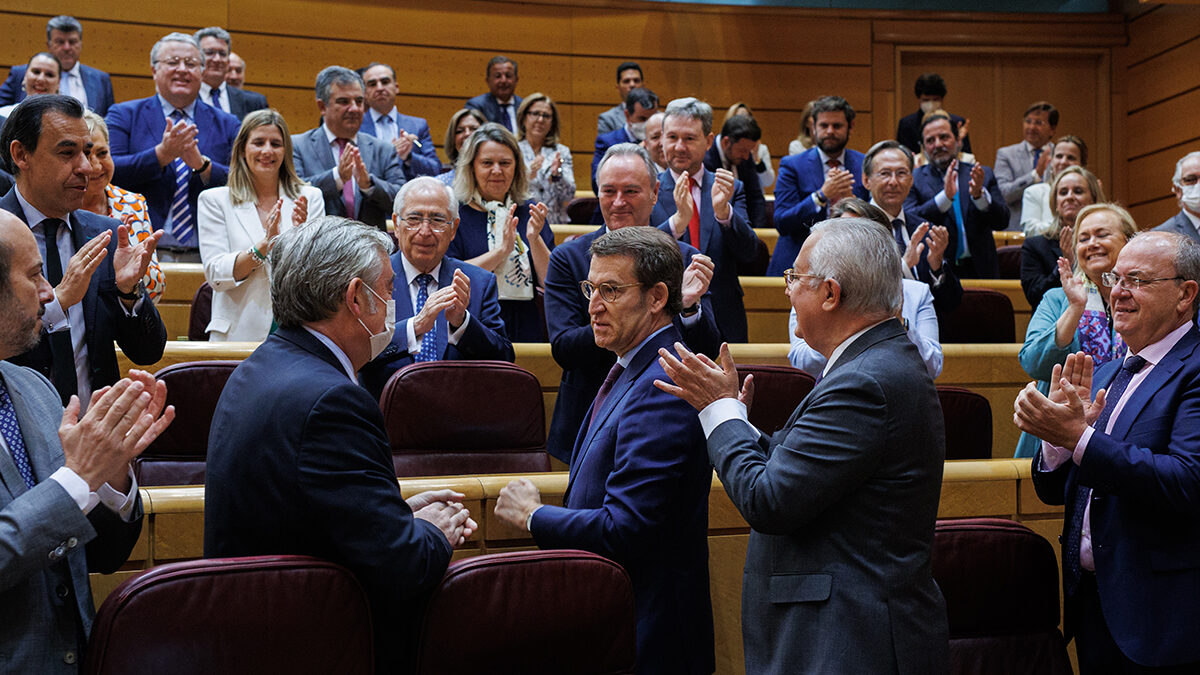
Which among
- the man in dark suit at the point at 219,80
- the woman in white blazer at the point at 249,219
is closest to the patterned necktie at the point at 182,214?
the woman in white blazer at the point at 249,219

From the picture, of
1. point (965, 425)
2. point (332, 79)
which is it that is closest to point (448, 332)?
point (965, 425)

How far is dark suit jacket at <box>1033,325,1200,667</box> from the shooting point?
1.83 metres

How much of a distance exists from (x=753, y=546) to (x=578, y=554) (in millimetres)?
299

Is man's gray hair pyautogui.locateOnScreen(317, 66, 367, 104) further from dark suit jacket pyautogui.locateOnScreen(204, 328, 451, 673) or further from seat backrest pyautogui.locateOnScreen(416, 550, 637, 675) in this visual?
seat backrest pyautogui.locateOnScreen(416, 550, 637, 675)

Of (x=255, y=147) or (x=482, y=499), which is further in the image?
(x=255, y=147)

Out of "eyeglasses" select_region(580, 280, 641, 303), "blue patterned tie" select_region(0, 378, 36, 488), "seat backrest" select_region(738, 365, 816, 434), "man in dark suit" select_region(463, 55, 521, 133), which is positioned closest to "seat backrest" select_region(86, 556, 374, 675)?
"blue patterned tie" select_region(0, 378, 36, 488)

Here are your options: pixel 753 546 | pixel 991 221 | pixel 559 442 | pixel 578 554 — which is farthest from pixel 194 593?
pixel 991 221

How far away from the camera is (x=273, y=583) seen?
142 cm

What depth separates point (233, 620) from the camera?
4.59ft

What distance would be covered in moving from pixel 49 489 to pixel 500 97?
513 cm

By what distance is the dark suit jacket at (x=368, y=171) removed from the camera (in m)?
4.07

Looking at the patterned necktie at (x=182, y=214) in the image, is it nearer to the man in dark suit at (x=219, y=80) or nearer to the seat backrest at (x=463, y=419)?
the man in dark suit at (x=219, y=80)

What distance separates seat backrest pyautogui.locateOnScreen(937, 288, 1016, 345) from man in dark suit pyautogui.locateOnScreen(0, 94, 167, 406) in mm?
2787

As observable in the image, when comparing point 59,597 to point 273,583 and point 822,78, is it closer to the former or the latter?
point 273,583
